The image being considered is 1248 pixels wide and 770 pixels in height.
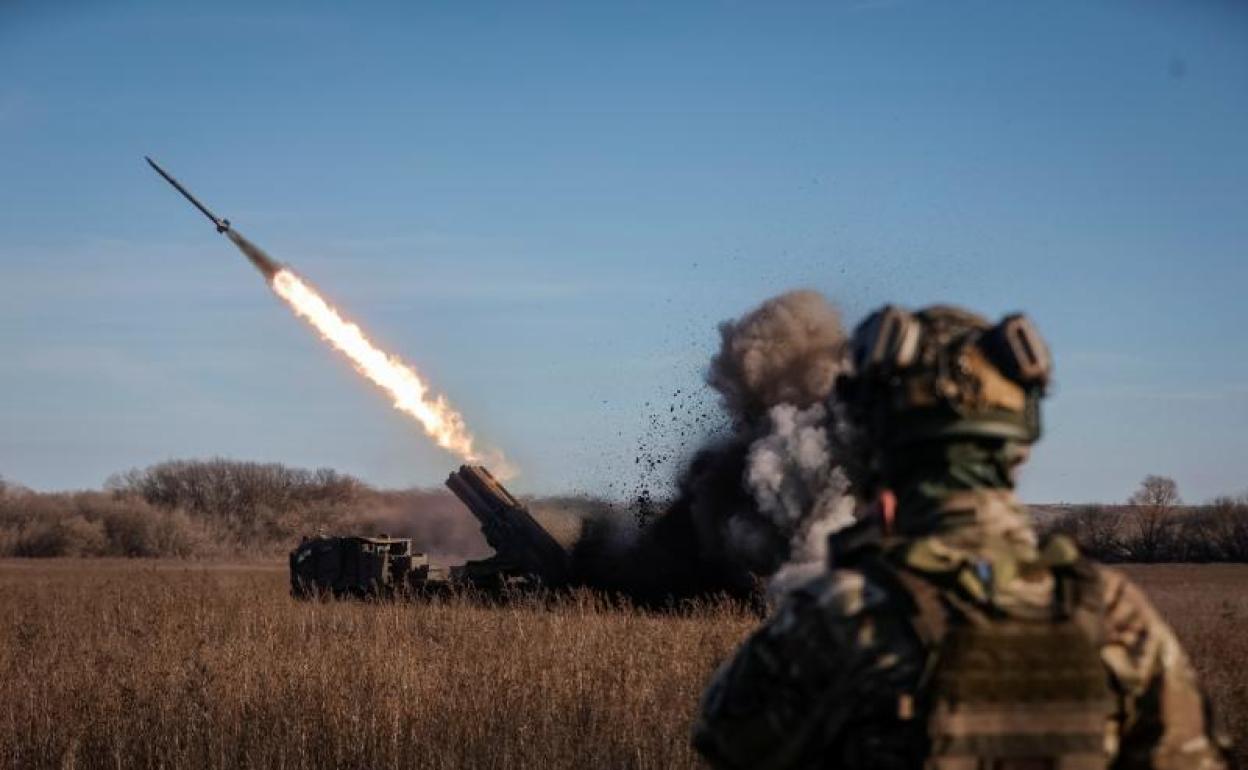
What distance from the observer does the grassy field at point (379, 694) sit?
31.8ft

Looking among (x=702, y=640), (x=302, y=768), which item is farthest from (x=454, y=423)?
(x=302, y=768)

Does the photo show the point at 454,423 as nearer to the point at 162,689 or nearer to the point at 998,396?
the point at 162,689

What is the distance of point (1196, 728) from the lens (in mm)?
3186

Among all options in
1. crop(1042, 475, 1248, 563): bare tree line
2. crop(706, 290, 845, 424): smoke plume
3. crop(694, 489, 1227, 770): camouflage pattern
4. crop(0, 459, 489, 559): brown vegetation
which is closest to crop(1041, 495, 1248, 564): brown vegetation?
crop(1042, 475, 1248, 563): bare tree line

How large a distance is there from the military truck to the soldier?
22.1 m

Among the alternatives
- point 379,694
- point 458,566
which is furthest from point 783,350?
point 379,694

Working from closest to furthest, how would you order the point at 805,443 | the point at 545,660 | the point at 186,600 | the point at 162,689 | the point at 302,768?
the point at 302,768 → the point at 162,689 → the point at 545,660 → the point at 186,600 → the point at 805,443

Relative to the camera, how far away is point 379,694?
10.9m

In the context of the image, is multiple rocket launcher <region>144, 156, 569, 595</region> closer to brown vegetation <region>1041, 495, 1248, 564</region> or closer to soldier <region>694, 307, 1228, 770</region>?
brown vegetation <region>1041, 495, 1248, 564</region>

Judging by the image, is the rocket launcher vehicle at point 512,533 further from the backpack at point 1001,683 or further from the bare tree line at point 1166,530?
the backpack at point 1001,683

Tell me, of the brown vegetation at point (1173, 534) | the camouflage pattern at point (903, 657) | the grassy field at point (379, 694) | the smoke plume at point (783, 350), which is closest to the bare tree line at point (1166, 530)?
the brown vegetation at point (1173, 534)

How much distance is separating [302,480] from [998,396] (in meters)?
75.9

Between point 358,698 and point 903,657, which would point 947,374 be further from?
point 358,698

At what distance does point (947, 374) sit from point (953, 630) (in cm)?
55
